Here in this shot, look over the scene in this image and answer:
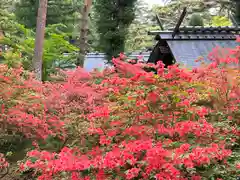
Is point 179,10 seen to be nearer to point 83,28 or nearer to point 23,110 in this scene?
point 83,28

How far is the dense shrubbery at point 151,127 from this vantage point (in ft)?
10.3

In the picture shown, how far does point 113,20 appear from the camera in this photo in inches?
594

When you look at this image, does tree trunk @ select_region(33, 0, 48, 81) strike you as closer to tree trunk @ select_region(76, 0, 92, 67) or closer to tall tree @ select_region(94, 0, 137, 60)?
tree trunk @ select_region(76, 0, 92, 67)

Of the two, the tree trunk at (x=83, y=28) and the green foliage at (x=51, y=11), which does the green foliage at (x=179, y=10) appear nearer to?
the green foliage at (x=51, y=11)

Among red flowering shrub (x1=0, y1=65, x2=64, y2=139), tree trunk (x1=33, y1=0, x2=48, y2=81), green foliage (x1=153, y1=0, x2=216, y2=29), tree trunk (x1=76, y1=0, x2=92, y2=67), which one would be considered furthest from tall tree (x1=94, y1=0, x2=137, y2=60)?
red flowering shrub (x1=0, y1=65, x2=64, y2=139)

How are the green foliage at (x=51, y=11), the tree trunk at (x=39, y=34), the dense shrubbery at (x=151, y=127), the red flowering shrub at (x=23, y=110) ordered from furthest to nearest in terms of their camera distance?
1. the green foliage at (x=51, y=11)
2. the tree trunk at (x=39, y=34)
3. the red flowering shrub at (x=23, y=110)
4. the dense shrubbery at (x=151, y=127)

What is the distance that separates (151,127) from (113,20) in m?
12.1

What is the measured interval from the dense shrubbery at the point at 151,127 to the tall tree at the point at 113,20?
10.2 m

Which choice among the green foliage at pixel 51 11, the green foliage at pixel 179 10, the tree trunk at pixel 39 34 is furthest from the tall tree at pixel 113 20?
the green foliage at pixel 179 10

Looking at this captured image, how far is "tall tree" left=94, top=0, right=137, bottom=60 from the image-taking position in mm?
14859

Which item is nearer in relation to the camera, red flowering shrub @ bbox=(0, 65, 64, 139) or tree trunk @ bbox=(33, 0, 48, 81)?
red flowering shrub @ bbox=(0, 65, 64, 139)

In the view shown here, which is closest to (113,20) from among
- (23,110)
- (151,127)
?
(23,110)

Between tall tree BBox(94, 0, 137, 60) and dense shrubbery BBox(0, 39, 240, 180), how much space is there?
10.2 metres

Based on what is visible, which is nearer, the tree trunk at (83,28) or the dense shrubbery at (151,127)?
the dense shrubbery at (151,127)
